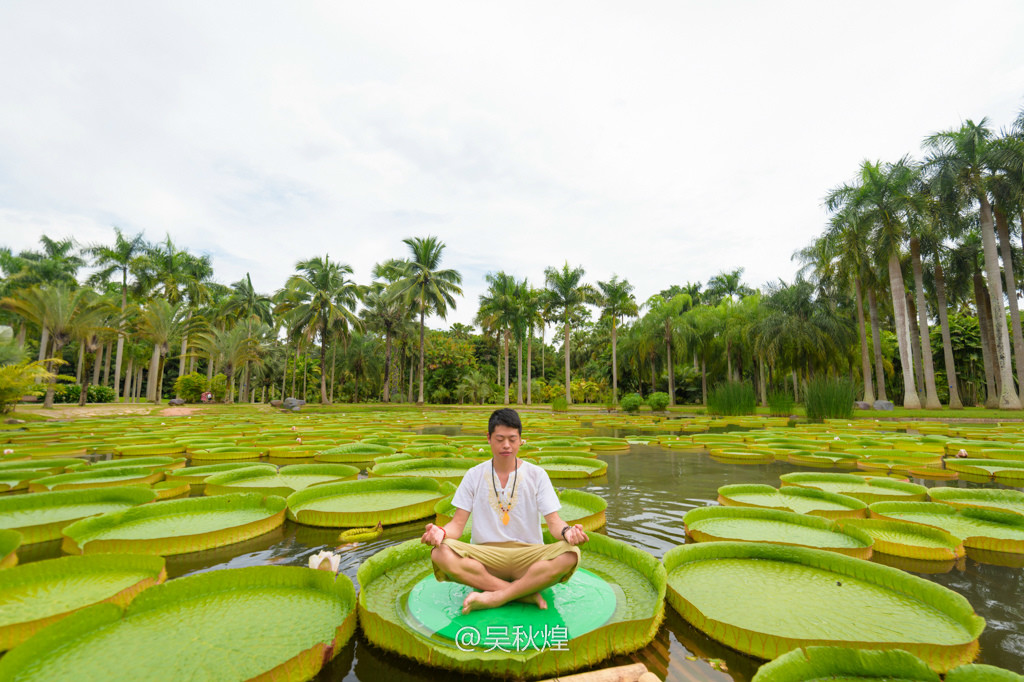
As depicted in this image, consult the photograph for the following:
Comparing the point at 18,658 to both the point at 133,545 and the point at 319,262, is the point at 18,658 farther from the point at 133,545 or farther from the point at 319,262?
the point at 319,262

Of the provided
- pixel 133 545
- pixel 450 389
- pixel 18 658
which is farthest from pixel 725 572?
pixel 450 389

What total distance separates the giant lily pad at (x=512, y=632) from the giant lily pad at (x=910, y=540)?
247 cm

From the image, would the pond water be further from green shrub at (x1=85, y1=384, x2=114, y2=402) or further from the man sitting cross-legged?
green shrub at (x1=85, y1=384, x2=114, y2=402)

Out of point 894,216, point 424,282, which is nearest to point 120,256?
point 424,282

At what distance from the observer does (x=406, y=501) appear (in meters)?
5.57

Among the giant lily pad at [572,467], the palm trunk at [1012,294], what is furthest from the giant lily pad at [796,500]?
the palm trunk at [1012,294]

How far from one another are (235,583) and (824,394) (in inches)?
863

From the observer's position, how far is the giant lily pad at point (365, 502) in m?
4.88

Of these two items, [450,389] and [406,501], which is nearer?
[406,501]

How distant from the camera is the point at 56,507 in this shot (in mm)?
5020

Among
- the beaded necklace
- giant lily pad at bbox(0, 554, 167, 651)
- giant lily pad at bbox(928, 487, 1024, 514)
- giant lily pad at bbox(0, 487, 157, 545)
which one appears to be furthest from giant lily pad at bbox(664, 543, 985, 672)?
giant lily pad at bbox(0, 487, 157, 545)

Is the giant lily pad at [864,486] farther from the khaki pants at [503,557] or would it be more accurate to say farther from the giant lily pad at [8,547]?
the giant lily pad at [8,547]

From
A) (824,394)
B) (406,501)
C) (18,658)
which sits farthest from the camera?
(824,394)

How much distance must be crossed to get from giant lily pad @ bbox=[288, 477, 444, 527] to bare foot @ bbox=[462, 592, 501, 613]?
2606 millimetres
